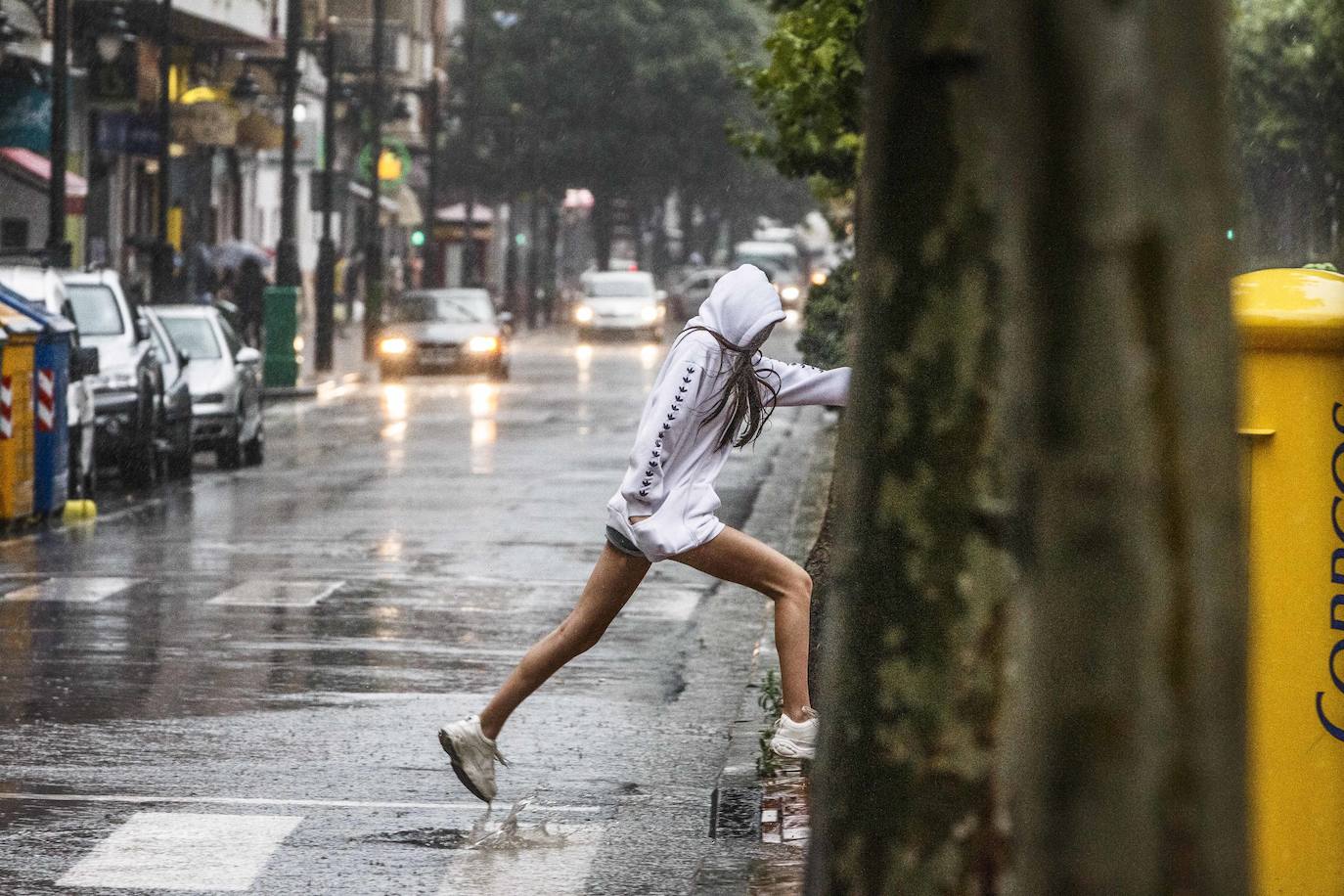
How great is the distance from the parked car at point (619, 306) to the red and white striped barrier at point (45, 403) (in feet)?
132

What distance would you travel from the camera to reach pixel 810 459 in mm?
24109

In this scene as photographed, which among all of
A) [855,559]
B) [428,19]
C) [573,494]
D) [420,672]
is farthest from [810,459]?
[428,19]

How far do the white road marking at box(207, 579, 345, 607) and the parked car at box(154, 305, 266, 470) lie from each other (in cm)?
851

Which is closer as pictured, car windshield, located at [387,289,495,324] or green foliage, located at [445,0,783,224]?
car windshield, located at [387,289,495,324]

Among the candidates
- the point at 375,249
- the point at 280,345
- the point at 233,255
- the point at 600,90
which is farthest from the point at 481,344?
the point at 600,90

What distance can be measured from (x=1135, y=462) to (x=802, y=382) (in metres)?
4.87

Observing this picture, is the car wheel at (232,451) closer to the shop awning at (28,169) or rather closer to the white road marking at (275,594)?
the white road marking at (275,594)

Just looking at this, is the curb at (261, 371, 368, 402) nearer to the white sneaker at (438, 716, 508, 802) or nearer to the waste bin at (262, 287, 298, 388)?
the waste bin at (262, 287, 298, 388)

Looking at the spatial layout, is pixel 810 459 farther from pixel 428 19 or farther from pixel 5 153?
pixel 428 19

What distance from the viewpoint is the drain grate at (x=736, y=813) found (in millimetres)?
7371

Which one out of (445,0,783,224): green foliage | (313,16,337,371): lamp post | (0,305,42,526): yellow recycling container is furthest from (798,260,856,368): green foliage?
(445,0,783,224): green foliage

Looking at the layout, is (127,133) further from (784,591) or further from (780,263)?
(780,263)

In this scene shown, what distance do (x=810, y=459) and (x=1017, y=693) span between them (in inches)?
828

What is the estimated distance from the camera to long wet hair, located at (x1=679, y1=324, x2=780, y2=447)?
7.58 m
